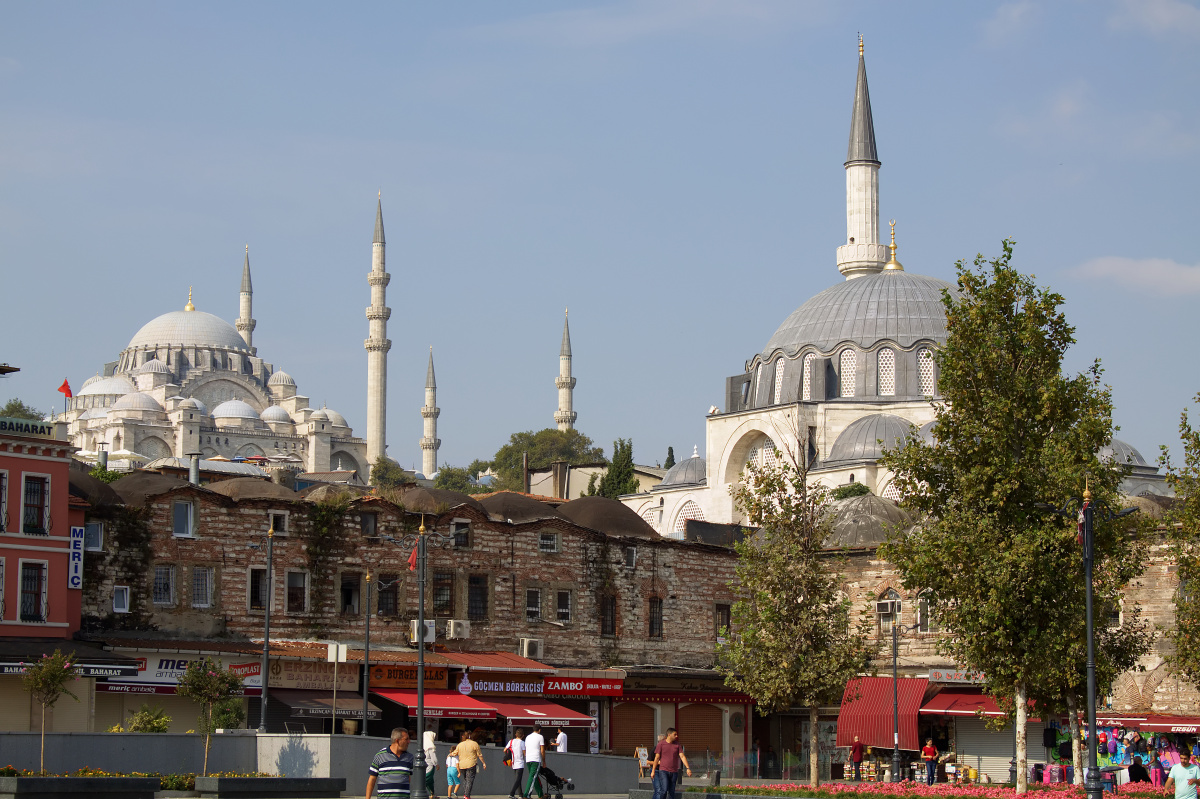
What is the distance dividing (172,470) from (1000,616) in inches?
925

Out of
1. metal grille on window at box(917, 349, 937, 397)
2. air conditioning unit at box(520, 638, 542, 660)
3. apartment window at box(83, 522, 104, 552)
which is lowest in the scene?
air conditioning unit at box(520, 638, 542, 660)

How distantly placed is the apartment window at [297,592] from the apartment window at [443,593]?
2.80m

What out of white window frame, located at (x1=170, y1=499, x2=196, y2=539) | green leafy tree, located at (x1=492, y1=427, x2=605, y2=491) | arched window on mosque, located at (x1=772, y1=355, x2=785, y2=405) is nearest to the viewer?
white window frame, located at (x1=170, y1=499, x2=196, y2=539)

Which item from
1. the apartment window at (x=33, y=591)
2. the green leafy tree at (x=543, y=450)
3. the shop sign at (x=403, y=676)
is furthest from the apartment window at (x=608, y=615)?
the green leafy tree at (x=543, y=450)

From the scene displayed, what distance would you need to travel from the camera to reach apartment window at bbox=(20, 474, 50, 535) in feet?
90.5

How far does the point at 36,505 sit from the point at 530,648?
1055cm

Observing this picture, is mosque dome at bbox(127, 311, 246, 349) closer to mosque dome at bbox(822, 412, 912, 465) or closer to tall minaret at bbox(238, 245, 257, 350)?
tall minaret at bbox(238, 245, 257, 350)

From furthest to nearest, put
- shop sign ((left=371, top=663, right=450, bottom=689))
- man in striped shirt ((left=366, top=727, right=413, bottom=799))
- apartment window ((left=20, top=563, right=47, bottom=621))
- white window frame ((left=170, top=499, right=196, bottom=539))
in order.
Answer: shop sign ((left=371, top=663, right=450, bottom=689))
white window frame ((left=170, top=499, right=196, bottom=539))
apartment window ((left=20, top=563, right=47, bottom=621))
man in striped shirt ((left=366, top=727, right=413, bottom=799))

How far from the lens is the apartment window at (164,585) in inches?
1169

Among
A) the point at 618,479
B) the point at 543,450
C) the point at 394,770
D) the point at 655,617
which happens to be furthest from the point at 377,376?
the point at 394,770

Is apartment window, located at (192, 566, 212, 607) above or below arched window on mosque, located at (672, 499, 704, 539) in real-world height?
below

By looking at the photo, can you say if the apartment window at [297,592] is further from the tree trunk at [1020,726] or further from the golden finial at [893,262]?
the golden finial at [893,262]

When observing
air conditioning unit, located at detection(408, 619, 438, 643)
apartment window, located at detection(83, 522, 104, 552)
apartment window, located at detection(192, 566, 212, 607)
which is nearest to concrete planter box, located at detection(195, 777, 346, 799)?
apartment window, located at detection(83, 522, 104, 552)

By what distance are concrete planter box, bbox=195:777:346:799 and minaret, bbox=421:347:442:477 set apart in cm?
9260
